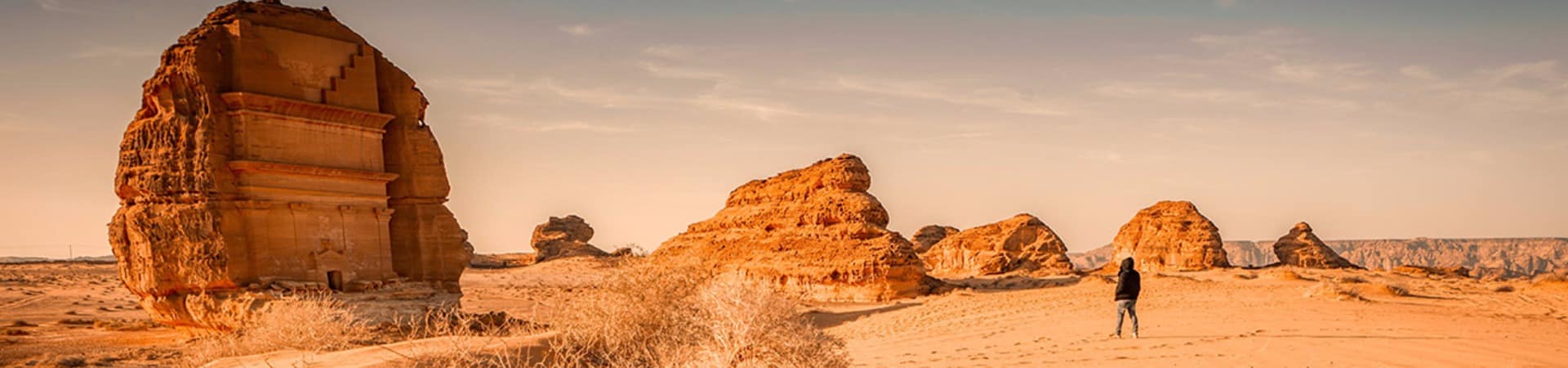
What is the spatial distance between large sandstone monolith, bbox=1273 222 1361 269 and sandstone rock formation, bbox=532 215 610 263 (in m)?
33.3

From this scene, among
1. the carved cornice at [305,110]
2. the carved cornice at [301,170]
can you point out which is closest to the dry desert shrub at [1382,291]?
the carved cornice at [301,170]

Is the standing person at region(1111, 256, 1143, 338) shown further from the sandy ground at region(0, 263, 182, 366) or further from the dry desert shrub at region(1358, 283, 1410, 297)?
the sandy ground at region(0, 263, 182, 366)

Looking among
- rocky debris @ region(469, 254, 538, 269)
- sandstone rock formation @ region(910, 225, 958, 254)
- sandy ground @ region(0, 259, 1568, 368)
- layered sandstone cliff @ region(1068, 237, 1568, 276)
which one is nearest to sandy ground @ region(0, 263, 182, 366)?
sandy ground @ region(0, 259, 1568, 368)

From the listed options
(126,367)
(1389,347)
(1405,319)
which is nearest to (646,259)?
(126,367)

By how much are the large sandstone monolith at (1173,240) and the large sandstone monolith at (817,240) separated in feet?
37.3

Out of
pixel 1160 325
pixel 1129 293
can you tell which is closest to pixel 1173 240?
pixel 1160 325

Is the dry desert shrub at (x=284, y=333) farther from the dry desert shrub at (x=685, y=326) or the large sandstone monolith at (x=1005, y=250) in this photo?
the large sandstone monolith at (x=1005, y=250)

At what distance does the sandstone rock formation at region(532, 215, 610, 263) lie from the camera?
170 ft

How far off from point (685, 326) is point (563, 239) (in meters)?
44.7

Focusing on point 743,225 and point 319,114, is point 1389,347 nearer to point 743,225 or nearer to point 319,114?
point 319,114

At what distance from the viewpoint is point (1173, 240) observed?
33.3m

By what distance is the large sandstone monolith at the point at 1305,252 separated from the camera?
107 ft

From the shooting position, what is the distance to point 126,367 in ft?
37.7

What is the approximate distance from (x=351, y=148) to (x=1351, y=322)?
14829mm
